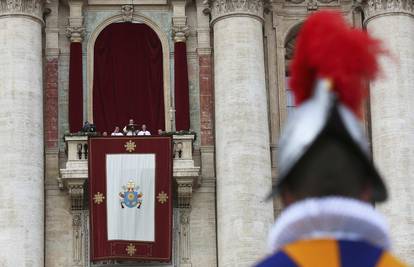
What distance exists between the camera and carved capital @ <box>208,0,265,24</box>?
87.6 ft

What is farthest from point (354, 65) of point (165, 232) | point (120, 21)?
point (120, 21)

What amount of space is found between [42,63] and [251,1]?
4583 millimetres

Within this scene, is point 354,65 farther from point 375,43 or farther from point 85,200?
point 85,200

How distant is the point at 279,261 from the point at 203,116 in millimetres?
23673

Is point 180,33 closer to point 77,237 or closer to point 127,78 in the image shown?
point 127,78

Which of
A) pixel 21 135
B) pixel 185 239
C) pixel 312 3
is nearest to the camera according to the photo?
pixel 21 135

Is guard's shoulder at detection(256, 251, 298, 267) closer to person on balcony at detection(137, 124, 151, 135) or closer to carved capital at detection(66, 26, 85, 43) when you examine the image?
person on balcony at detection(137, 124, 151, 135)

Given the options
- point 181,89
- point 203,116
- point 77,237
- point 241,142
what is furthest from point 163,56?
point 77,237

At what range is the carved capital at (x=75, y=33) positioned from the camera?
2698 centimetres

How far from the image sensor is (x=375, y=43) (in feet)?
10.9

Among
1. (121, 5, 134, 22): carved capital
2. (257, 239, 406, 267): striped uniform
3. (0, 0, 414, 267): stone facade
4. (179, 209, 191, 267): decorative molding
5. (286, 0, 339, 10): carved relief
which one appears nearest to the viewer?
(257, 239, 406, 267): striped uniform

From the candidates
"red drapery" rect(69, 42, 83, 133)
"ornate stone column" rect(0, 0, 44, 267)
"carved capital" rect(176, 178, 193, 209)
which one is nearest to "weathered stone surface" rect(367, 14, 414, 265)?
"carved capital" rect(176, 178, 193, 209)

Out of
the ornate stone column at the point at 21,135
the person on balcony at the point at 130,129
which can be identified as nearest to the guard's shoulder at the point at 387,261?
the ornate stone column at the point at 21,135

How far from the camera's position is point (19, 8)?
26.4 m
